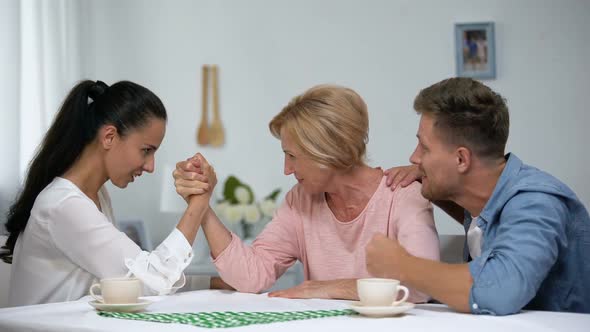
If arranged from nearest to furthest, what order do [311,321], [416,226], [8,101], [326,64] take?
[311,321], [416,226], [8,101], [326,64]

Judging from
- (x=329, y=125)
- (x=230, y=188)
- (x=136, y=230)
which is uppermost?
(x=329, y=125)

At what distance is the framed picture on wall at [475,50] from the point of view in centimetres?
384

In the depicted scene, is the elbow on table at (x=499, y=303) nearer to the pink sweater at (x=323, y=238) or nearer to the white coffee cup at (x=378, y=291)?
the white coffee cup at (x=378, y=291)

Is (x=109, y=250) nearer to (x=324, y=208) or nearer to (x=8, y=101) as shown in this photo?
(x=324, y=208)

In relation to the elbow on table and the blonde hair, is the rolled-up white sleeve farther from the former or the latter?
the elbow on table

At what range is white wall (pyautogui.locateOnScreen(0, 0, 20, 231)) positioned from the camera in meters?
3.30

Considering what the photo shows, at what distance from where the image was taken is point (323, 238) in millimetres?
2096

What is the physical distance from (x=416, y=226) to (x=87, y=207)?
2.77 feet

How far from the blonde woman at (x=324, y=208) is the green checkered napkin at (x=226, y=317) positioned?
0.50 meters

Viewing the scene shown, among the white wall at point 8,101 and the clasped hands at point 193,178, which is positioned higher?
the white wall at point 8,101

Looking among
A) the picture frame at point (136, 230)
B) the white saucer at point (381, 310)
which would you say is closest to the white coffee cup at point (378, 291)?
the white saucer at point (381, 310)

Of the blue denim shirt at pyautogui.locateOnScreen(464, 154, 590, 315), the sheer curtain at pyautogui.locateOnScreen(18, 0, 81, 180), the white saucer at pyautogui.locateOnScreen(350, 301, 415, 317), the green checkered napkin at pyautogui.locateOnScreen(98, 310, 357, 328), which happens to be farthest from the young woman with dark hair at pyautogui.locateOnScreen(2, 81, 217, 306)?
the sheer curtain at pyautogui.locateOnScreen(18, 0, 81, 180)

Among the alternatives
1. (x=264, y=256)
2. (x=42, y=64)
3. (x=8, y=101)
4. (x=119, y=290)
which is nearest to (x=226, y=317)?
(x=119, y=290)

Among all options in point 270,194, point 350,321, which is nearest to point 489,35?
point 270,194
